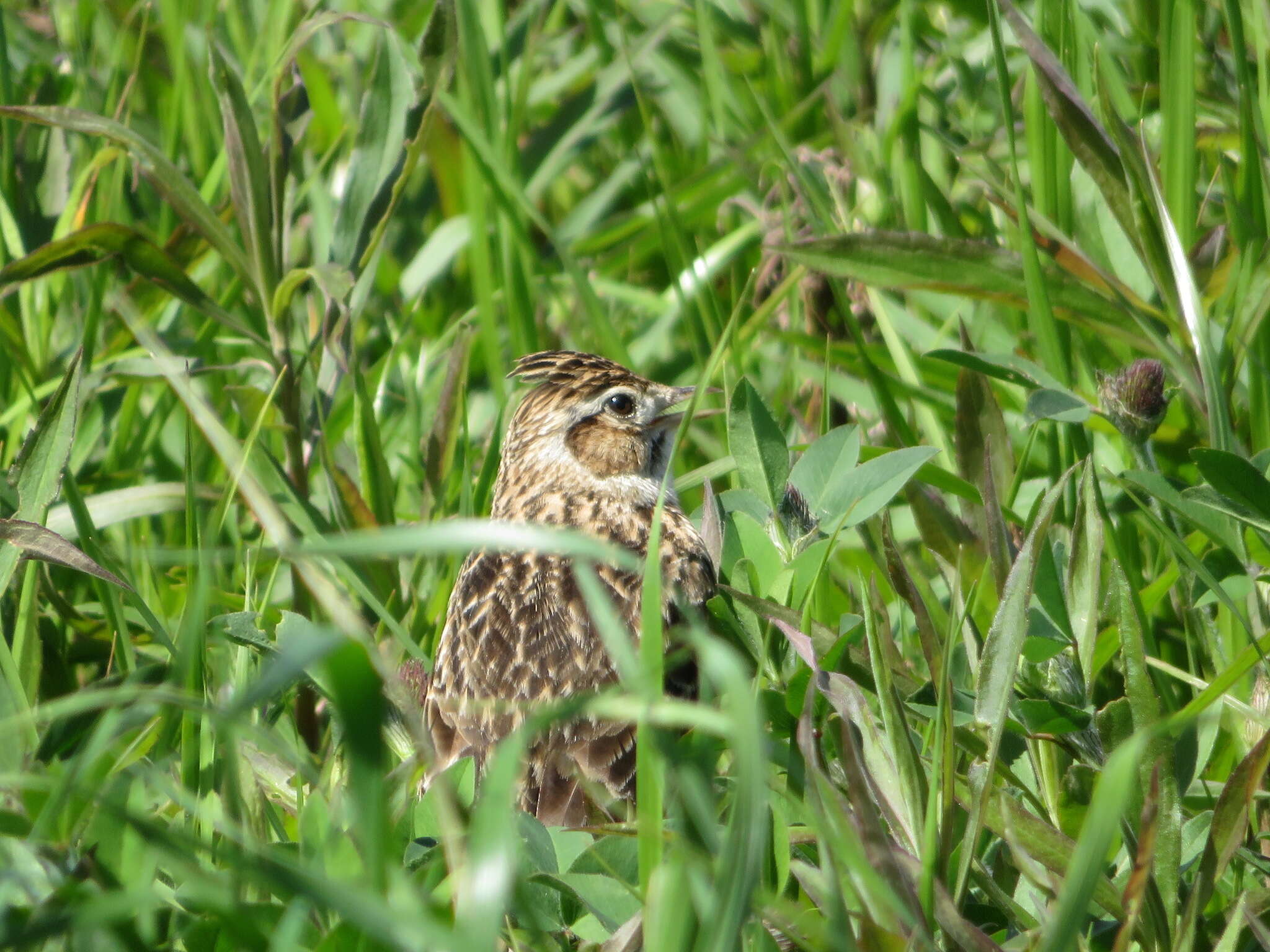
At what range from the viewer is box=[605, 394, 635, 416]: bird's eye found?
4445 millimetres

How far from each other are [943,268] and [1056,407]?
52 centimetres

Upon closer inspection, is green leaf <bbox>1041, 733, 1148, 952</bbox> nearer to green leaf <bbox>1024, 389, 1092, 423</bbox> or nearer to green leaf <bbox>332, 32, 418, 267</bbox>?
green leaf <bbox>1024, 389, 1092, 423</bbox>

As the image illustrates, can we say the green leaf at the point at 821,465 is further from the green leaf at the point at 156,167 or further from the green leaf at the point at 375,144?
the green leaf at the point at 156,167

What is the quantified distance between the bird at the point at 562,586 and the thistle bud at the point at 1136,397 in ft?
2.80

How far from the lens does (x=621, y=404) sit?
4.48m

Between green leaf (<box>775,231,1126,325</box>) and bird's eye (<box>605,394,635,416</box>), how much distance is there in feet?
4.34

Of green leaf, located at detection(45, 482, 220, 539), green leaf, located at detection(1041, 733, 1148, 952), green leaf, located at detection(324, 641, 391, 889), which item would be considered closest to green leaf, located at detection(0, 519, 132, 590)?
green leaf, located at detection(45, 482, 220, 539)

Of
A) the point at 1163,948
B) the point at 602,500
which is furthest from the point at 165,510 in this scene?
the point at 1163,948

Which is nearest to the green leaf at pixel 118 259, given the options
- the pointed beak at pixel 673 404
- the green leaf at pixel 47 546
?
the green leaf at pixel 47 546

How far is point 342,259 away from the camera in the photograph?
13.3 feet

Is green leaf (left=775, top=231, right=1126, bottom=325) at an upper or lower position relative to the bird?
upper

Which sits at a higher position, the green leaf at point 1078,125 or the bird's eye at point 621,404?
the green leaf at point 1078,125

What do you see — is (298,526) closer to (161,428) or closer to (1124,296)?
(161,428)

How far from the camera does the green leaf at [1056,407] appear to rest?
2.85 meters
